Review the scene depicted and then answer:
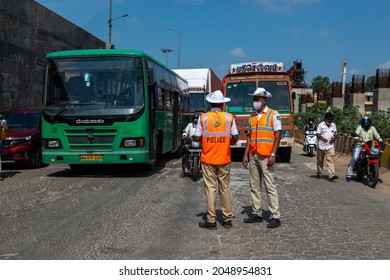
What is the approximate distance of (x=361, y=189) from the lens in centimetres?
1027

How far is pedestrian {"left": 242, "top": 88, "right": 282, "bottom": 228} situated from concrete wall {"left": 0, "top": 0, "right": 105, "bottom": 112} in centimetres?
1557

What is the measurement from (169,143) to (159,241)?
31.3 ft

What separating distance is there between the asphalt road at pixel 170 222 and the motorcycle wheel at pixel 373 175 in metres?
0.15

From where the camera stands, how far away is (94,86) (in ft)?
35.5

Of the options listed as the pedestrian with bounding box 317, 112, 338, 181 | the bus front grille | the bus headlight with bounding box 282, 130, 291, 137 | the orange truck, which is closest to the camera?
the bus front grille

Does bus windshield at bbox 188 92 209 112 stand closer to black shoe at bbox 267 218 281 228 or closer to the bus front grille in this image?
the bus front grille

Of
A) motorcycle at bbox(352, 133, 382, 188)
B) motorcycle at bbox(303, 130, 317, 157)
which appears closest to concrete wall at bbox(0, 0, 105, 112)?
motorcycle at bbox(303, 130, 317, 157)

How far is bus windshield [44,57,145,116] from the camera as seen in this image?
10.7 m

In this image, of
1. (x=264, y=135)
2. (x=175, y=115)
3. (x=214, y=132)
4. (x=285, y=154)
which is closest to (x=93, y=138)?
(x=214, y=132)

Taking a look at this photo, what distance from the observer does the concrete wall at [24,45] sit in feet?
63.0

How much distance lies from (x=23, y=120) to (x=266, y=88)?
812 cm

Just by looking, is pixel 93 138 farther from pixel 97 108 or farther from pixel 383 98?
pixel 383 98

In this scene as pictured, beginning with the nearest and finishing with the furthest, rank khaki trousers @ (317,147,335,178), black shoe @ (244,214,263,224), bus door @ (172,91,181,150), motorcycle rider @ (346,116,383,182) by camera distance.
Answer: black shoe @ (244,214,263,224) → motorcycle rider @ (346,116,383,182) → khaki trousers @ (317,147,335,178) → bus door @ (172,91,181,150)

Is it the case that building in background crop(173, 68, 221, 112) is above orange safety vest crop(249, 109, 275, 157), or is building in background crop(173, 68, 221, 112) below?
above
